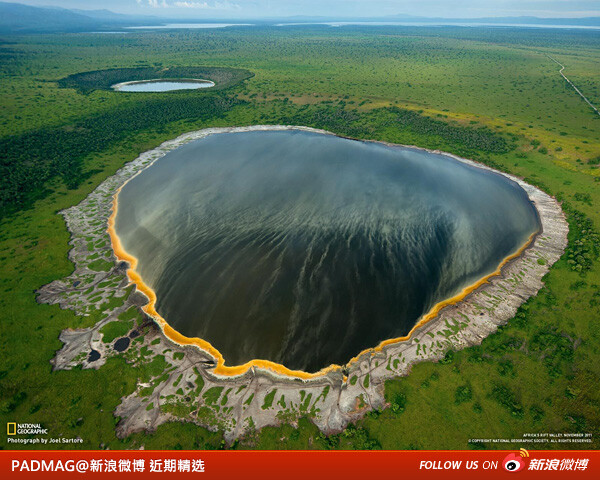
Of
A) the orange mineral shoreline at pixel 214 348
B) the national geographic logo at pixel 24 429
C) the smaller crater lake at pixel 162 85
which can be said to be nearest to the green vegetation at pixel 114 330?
the orange mineral shoreline at pixel 214 348

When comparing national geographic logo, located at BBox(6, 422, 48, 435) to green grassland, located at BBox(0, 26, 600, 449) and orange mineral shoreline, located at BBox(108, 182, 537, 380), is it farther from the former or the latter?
orange mineral shoreline, located at BBox(108, 182, 537, 380)

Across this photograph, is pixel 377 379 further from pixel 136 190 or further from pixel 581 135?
pixel 581 135

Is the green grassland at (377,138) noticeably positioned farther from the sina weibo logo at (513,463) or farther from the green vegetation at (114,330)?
the sina weibo logo at (513,463)

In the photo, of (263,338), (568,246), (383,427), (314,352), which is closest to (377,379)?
(383,427)

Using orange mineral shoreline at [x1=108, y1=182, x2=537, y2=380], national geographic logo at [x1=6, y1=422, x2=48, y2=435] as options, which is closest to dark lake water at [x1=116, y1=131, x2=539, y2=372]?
orange mineral shoreline at [x1=108, y1=182, x2=537, y2=380]

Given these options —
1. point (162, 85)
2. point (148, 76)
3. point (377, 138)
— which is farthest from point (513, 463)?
point (148, 76)

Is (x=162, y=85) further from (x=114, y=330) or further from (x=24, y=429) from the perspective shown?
(x=24, y=429)
